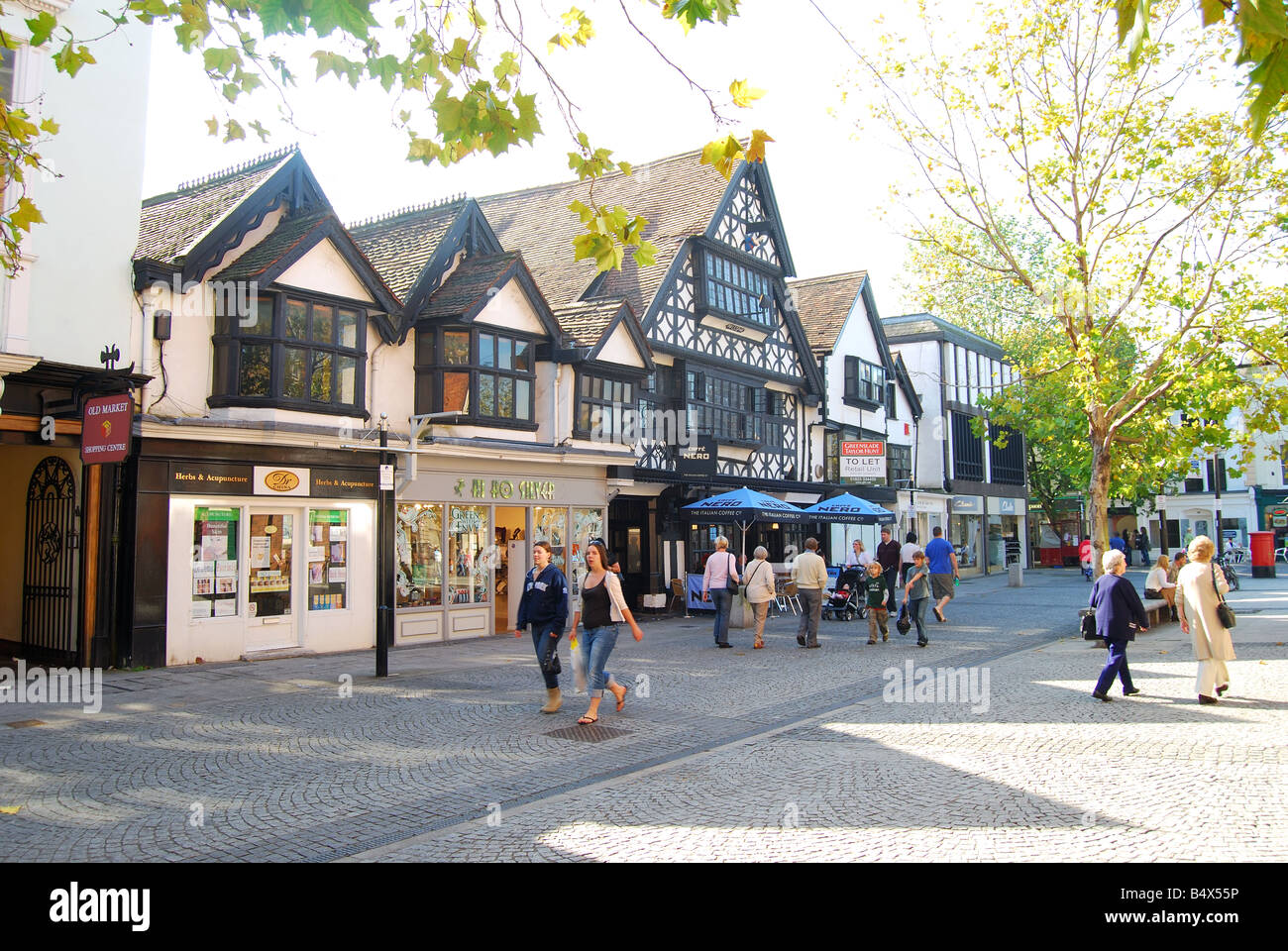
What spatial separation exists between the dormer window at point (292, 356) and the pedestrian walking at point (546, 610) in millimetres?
6583

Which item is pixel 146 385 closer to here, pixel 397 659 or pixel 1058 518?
pixel 397 659

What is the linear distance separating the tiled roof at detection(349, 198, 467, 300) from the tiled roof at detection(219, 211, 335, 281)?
2.57 metres

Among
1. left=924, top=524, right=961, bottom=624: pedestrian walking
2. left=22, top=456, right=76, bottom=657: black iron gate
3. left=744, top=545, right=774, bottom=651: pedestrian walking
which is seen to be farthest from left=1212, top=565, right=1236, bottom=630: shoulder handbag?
left=22, top=456, right=76, bottom=657: black iron gate

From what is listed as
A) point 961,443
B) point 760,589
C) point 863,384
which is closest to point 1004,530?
point 961,443

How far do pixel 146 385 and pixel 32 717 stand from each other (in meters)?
5.14

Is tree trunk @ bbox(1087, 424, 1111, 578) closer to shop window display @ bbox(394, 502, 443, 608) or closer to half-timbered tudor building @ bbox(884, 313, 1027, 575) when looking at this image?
shop window display @ bbox(394, 502, 443, 608)

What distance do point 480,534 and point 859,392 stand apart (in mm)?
18456

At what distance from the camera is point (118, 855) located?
586 cm

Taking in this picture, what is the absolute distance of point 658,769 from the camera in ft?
26.5

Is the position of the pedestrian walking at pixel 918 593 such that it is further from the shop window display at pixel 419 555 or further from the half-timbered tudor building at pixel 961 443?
the half-timbered tudor building at pixel 961 443

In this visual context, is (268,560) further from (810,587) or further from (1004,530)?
(1004,530)

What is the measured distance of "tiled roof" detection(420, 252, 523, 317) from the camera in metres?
17.6

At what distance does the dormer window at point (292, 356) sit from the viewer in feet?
47.6

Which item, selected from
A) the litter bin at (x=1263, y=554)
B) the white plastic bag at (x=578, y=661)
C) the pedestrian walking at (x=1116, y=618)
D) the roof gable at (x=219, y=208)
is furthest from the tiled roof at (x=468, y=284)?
the litter bin at (x=1263, y=554)
